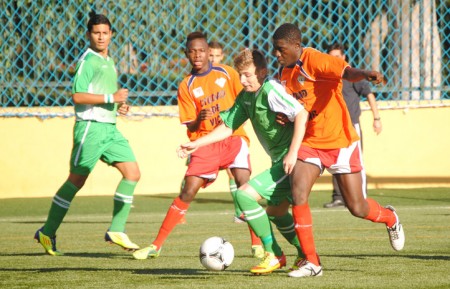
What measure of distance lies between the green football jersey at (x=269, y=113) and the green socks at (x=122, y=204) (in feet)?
5.93

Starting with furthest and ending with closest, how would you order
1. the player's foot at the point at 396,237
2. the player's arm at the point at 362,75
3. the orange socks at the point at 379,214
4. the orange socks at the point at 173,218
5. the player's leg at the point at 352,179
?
the orange socks at the point at 173,218 → the player's foot at the point at 396,237 → the orange socks at the point at 379,214 → the player's leg at the point at 352,179 → the player's arm at the point at 362,75

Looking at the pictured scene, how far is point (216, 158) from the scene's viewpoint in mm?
8844

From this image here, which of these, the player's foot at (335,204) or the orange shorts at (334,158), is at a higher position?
the orange shorts at (334,158)

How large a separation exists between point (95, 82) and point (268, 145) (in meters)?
2.31

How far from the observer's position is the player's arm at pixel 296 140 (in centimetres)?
681

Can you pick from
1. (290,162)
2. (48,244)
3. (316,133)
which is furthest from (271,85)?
(48,244)

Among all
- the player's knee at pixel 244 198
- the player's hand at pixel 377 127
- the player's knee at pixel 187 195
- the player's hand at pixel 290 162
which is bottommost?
the player's hand at pixel 377 127

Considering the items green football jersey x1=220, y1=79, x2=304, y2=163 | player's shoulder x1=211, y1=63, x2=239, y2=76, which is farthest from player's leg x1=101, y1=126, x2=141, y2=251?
green football jersey x1=220, y1=79, x2=304, y2=163

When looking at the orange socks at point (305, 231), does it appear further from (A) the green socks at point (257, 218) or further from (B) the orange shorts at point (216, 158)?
(B) the orange shorts at point (216, 158)

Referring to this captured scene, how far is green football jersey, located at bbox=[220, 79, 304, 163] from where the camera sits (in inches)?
Answer: 275

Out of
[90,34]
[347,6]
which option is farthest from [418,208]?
[90,34]

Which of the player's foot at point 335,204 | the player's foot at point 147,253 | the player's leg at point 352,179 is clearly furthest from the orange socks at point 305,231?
the player's foot at point 335,204

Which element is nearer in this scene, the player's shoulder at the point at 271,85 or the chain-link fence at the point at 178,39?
the player's shoulder at the point at 271,85

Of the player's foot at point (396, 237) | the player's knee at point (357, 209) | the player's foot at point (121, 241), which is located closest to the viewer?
the player's knee at point (357, 209)
